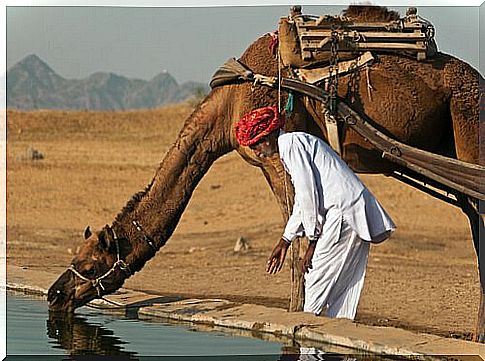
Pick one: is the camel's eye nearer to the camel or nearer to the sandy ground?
the camel

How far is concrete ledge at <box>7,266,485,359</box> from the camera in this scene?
748 cm

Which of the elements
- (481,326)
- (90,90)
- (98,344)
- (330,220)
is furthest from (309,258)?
(90,90)

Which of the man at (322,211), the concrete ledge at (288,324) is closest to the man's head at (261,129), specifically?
the man at (322,211)

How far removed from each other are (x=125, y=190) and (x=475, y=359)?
14.4 m

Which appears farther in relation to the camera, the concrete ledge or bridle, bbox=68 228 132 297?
bridle, bbox=68 228 132 297

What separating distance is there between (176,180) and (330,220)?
1.73m

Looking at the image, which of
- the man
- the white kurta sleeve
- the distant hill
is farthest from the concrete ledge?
the distant hill

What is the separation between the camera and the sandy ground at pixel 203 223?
448 inches

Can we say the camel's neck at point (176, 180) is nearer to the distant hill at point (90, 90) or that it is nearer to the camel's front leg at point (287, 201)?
the camel's front leg at point (287, 201)

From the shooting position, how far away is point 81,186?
71.9 ft

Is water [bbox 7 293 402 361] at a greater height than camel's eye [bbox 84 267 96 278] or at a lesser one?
lesser

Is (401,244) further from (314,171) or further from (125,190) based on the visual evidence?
(314,171)

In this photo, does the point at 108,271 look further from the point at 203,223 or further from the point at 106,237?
the point at 203,223

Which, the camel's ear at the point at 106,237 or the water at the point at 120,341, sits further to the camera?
the camel's ear at the point at 106,237
